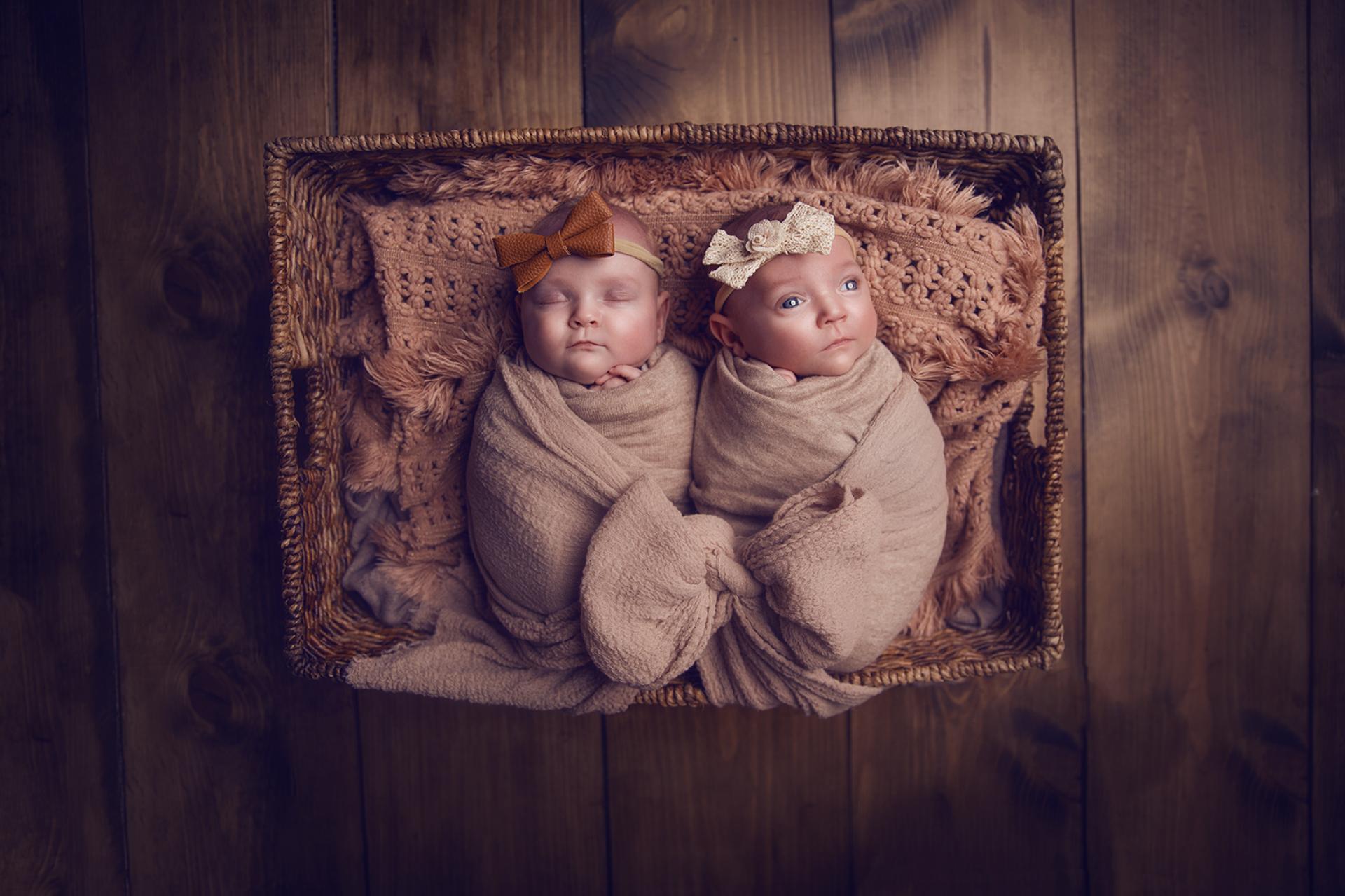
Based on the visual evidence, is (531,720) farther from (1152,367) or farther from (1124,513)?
(1152,367)

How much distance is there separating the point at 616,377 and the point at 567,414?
0.08 meters

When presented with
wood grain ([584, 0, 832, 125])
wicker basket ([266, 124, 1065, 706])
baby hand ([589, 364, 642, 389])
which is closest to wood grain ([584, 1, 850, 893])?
wicker basket ([266, 124, 1065, 706])

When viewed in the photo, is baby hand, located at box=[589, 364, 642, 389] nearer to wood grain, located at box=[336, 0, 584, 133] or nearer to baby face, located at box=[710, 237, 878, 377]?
baby face, located at box=[710, 237, 878, 377]

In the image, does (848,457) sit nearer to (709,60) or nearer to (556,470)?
(556,470)

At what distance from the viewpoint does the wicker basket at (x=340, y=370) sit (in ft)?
3.17

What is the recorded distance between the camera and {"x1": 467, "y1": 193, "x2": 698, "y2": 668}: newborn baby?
94cm

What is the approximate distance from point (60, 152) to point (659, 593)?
1139mm

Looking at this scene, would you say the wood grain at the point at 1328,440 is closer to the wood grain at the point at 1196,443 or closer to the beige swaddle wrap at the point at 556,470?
the wood grain at the point at 1196,443

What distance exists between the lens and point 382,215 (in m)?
1.04

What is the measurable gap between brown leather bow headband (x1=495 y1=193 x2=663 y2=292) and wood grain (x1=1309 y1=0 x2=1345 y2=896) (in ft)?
3.50

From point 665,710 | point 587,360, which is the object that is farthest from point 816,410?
point 665,710

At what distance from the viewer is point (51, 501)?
1183mm

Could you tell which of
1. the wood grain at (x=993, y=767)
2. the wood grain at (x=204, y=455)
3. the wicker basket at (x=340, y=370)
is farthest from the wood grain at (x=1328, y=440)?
the wood grain at (x=204, y=455)

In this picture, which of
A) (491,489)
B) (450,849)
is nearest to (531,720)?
(450,849)
